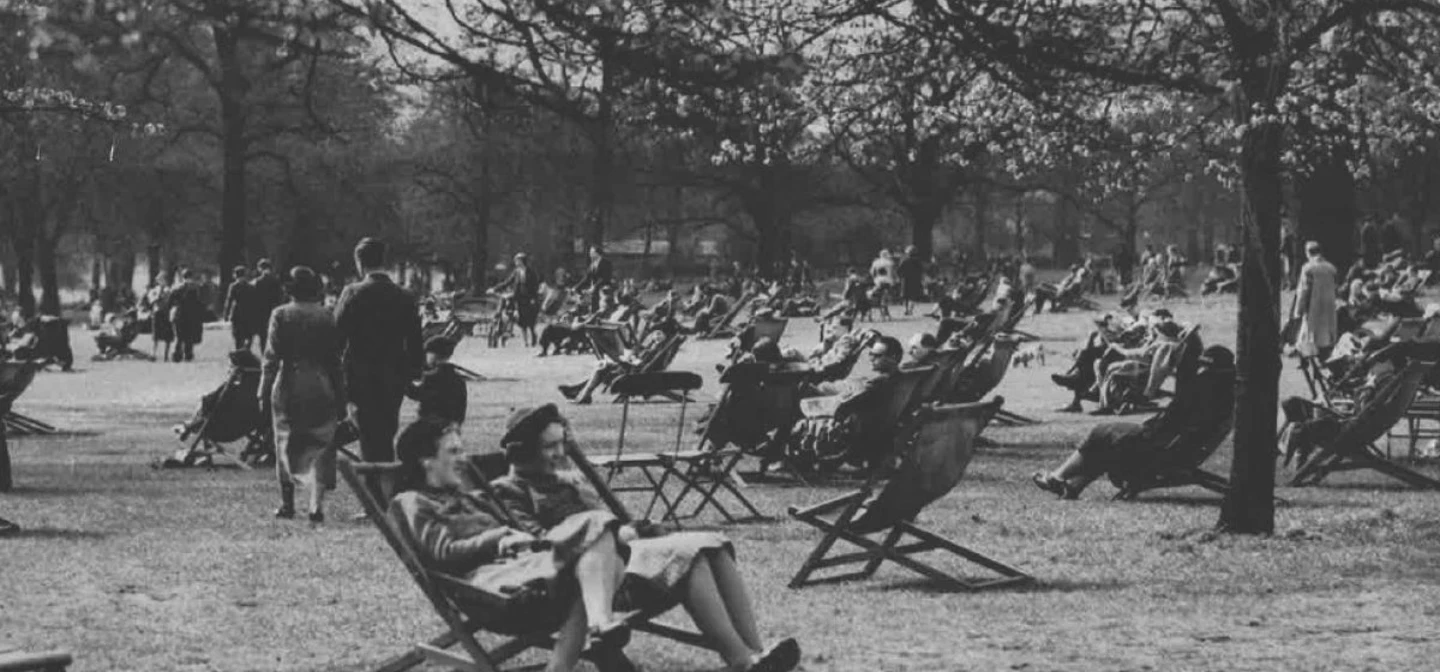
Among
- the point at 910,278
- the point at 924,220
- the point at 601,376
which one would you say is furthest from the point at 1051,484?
the point at 924,220

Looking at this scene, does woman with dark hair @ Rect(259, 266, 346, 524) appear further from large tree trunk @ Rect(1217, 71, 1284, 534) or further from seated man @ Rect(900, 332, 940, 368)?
large tree trunk @ Rect(1217, 71, 1284, 534)

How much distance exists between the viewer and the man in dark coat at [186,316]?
134 ft

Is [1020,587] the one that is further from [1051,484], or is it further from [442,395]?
[1051,484]

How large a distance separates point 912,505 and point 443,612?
Result: 368cm

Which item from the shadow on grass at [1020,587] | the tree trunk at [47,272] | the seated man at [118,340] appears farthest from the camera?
the tree trunk at [47,272]

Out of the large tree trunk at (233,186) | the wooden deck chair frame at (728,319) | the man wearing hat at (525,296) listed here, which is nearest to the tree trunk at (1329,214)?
the wooden deck chair frame at (728,319)

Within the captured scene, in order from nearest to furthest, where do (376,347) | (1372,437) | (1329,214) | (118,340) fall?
1. (376,347)
2. (1372,437)
3. (1329,214)
4. (118,340)

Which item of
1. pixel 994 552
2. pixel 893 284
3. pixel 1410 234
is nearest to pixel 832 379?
pixel 994 552

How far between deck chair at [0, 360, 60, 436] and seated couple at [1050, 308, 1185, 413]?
10162 millimetres

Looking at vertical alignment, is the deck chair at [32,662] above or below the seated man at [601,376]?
above

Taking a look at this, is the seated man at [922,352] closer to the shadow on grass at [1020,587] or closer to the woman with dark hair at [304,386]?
the woman with dark hair at [304,386]

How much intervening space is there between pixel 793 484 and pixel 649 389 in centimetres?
241

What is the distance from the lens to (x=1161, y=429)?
1441 centimetres

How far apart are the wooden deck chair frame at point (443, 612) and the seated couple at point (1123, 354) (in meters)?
14.3
